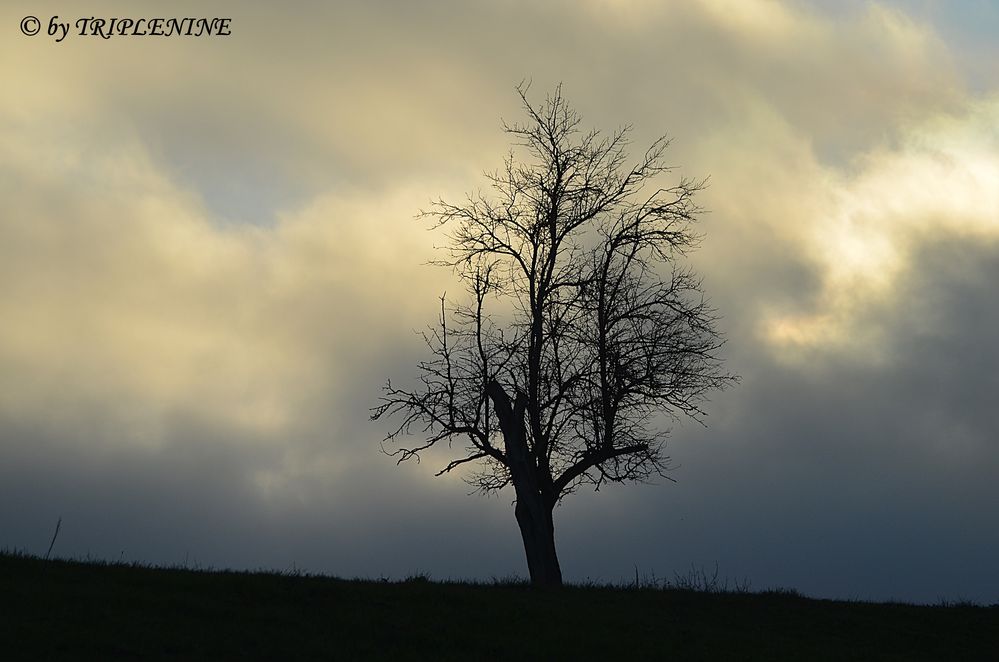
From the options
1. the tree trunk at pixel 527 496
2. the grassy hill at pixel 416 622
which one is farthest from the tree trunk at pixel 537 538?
the grassy hill at pixel 416 622

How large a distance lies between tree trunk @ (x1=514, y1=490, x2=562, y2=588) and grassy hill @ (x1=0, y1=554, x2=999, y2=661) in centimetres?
327

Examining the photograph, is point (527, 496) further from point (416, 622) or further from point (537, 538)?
point (416, 622)

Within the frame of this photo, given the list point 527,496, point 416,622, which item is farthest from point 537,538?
point 416,622

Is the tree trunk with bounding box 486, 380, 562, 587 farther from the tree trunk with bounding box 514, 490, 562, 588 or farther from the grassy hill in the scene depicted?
the grassy hill

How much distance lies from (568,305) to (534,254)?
1571 mm

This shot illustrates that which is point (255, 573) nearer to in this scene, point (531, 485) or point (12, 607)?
point (12, 607)

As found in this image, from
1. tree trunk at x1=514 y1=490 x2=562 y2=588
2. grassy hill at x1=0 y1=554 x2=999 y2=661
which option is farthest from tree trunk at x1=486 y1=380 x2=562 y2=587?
grassy hill at x1=0 y1=554 x2=999 y2=661

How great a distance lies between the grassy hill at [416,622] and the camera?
47.3 ft

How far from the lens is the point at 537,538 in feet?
82.1

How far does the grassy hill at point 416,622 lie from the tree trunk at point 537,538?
3.27m

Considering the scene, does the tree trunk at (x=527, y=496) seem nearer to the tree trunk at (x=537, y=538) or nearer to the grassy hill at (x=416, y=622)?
the tree trunk at (x=537, y=538)

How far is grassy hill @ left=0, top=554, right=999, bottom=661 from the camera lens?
14406 millimetres

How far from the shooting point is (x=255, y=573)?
19344 mm

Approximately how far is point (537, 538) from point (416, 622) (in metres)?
8.63
